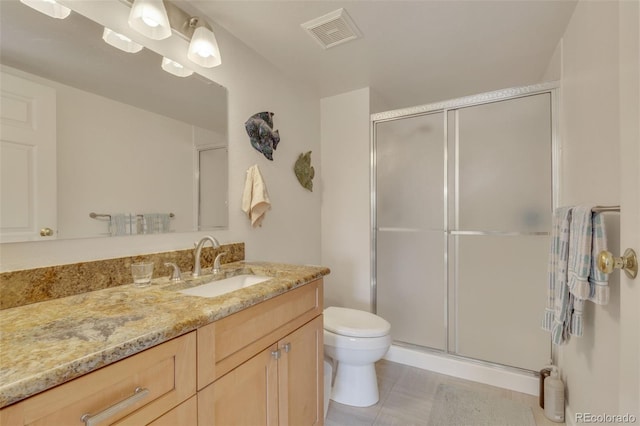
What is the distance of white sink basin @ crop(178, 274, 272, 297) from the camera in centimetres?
131

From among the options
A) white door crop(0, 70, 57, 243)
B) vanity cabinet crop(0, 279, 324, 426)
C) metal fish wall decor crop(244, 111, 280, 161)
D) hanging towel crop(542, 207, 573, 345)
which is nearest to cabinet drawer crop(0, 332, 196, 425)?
vanity cabinet crop(0, 279, 324, 426)

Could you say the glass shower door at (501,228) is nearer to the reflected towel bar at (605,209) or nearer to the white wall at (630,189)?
the reflected towel bar at (605,209)

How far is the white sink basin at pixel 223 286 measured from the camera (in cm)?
131

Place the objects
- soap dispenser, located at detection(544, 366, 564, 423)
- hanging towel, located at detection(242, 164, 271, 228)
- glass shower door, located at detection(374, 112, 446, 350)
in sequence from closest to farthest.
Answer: soap dispenser, located at detection(544, 366, 564, 423)
hanging towel, located at detection(242, 164, 271, 228)
glass shower door, located at detection(374, 112, 446, 350)

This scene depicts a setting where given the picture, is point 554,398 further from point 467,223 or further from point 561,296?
point 467,223

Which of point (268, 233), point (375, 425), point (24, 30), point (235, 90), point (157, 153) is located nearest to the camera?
point (24, 30)

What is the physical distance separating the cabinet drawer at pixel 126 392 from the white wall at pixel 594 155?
1326mm

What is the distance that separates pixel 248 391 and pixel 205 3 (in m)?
1.80

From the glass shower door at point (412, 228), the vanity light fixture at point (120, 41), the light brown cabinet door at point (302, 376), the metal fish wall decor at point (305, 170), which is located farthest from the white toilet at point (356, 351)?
the vanity light fixture at point (120, 41)

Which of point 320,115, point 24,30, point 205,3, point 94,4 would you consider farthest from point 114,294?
point 320,115

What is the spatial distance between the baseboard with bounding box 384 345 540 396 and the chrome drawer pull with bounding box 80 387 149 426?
6.84 feet

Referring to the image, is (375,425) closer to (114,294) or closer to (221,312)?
(221,312)

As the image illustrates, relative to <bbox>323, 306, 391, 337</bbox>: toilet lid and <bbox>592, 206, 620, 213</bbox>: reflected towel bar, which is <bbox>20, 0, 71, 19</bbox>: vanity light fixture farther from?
<bbox>592, 206, 620, 213</bbox>: reflected towel bar

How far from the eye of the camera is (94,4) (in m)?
1.17
